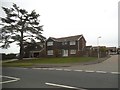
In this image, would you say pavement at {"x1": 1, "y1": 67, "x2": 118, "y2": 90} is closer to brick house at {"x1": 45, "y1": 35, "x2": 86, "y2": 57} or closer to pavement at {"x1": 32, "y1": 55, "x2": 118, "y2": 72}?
pavement at {"x1": 32, "y1": 55, "x2": 118, "y2": 72}

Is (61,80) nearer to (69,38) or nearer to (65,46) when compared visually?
(65,46)

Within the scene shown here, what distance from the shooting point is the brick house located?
8119 cm

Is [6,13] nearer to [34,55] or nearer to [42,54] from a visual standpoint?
[42,54]

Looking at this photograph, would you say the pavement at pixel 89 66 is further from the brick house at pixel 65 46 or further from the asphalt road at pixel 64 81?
the brick house at pixel 65 46

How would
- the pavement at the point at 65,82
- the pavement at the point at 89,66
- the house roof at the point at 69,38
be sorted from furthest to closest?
1. the house roof at the point at 69,38
2. the pavement at the point at 89,66
3. the pavement at the point at 65,82

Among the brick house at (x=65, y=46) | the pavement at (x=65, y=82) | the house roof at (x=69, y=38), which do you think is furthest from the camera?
the house roof at (x=69, y=38)

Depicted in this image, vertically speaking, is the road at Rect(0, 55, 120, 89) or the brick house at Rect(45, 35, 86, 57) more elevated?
the brick house at Rect(45, 35, 86, 57)

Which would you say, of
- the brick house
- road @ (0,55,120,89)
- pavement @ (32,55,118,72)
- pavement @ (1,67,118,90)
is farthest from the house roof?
pavement @ (1,67,118,90)

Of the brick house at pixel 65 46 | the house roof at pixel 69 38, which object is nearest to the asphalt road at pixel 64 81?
the brick house at pixel 65 46

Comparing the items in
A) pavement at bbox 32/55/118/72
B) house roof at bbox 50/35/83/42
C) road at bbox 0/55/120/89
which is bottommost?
pavement at bbox 32/55/118/72

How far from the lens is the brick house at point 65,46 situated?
8119cm

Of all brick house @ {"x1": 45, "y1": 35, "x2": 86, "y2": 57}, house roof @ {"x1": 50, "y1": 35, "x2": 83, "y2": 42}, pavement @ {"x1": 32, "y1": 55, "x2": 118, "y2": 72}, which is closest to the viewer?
pavement @ {"x1": 32, "y1": 55, "x2": 118, "y2": 72}

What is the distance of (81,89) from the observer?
1141 centimetres

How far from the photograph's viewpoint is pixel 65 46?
84562 millimetres
